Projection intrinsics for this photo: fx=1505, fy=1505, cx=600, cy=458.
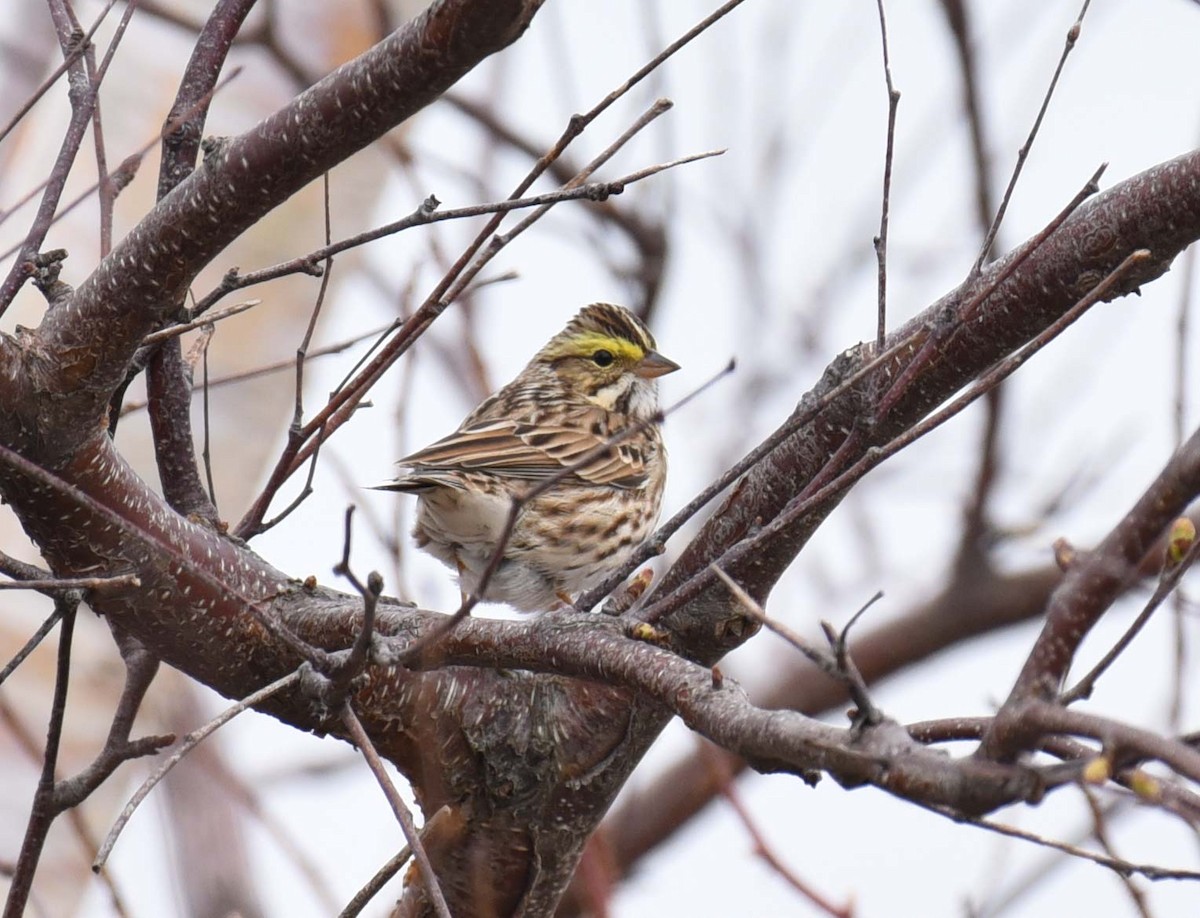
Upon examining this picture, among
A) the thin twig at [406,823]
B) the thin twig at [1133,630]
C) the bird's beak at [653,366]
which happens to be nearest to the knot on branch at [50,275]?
the thin twig at [406,823]

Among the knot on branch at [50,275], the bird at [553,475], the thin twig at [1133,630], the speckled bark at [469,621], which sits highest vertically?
the bird at [553,475]

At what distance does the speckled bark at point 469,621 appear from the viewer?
2.25 meters

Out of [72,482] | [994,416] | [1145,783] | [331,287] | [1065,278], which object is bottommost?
[1145,783]

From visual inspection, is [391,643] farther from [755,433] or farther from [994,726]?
[755,433]

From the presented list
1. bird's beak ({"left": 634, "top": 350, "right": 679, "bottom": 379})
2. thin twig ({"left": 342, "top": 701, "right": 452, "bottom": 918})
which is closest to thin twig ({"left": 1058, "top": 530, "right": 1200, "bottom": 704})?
thin twig ({"left": 342, "top": 701, "right": 452, "bottom": 918})

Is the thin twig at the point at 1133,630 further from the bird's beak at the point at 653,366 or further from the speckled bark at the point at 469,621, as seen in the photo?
the bird's beak at the point at 653,366

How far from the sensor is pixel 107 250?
326cm

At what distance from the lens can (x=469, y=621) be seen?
284 centimetres

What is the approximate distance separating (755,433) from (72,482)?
5.85 m

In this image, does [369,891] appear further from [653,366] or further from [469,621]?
[653,366]

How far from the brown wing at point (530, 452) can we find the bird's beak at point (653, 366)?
37 centimetres

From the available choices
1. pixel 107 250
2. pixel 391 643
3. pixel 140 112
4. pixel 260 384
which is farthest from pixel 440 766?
pixel 140 112

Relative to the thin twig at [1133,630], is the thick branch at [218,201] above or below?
above

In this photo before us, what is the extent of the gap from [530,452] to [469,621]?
3.11 metres
